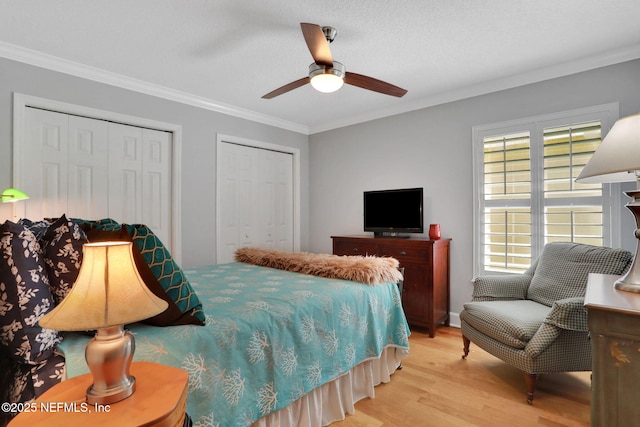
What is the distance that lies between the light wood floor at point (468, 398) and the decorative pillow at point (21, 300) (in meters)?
1.52

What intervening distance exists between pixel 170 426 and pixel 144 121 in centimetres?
320

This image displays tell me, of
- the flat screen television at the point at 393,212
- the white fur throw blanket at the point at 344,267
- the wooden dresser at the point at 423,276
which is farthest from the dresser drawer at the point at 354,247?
the white fur throw blanket at the point at 344,267

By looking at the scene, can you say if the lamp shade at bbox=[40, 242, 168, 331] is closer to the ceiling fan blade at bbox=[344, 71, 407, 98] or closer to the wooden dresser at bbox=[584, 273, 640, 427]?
the wooden dresser at bbox=[584, 273, 640, 427]

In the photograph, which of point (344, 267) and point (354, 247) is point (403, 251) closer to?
point (354, 247)

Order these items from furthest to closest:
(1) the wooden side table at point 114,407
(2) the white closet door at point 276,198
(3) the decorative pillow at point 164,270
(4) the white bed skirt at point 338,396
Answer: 1. (2) the white closet door at point 276,198
2. (4) the white bed skirt at point 338,396
3. (3) the decorative pillow at point 164,270
4. (1) the wooden side table at point 114,407

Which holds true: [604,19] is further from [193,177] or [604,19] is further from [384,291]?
[193,177]

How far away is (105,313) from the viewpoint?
0.83m

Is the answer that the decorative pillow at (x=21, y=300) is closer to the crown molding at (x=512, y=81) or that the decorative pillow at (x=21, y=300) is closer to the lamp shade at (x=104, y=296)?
the lamp shade at (x=104, y=296)

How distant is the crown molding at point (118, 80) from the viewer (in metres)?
2.57

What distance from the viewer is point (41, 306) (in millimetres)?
1081

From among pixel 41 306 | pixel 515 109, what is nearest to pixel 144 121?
pixel 41 306

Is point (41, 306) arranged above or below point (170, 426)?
above

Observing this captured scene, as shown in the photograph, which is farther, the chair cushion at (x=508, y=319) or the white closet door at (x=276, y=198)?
the white closet door at (x=276, y=198)

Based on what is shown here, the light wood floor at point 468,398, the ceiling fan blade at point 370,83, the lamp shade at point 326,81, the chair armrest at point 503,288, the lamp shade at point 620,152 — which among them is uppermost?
the ceiling fan blade at point 370,83
